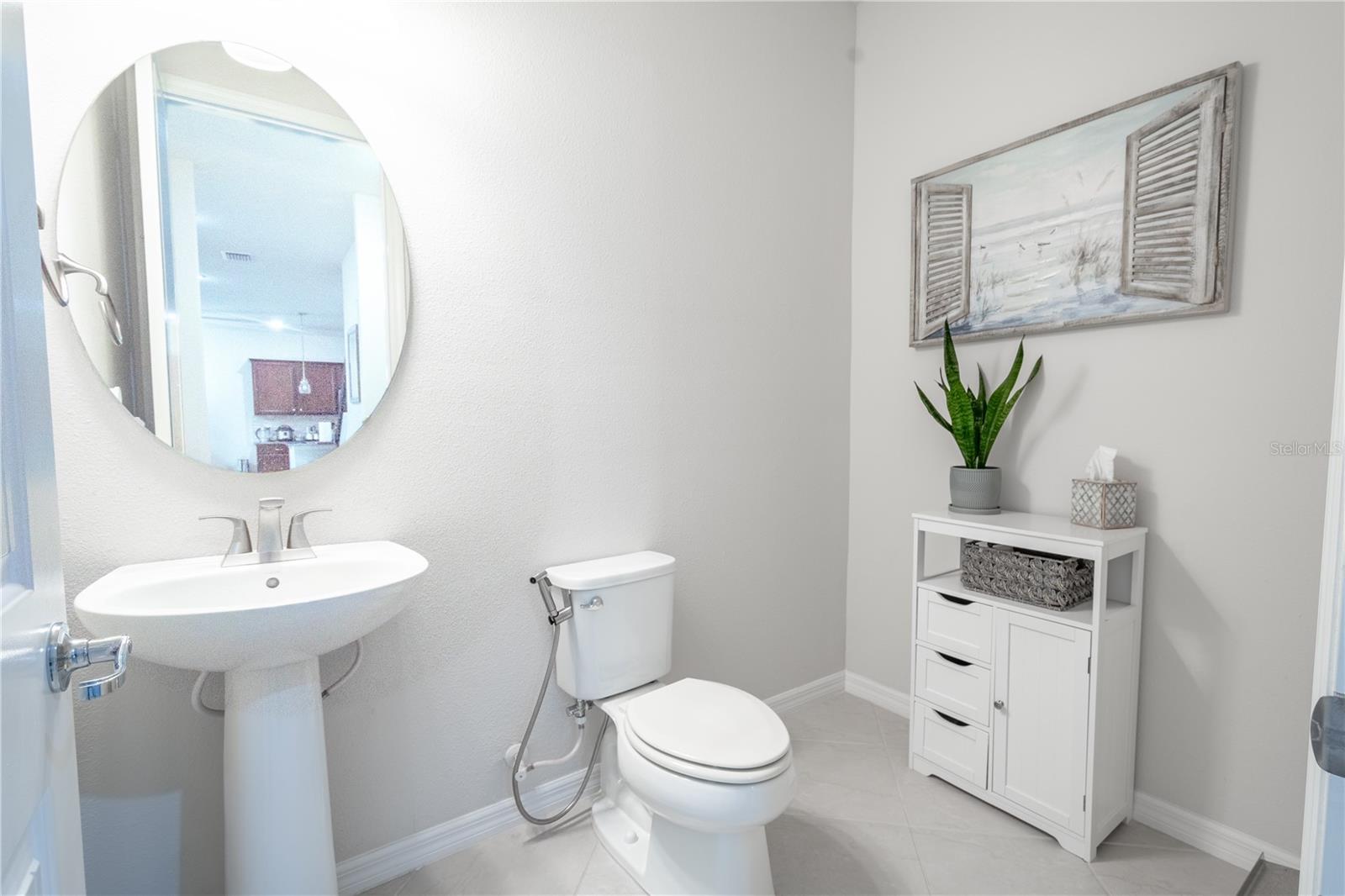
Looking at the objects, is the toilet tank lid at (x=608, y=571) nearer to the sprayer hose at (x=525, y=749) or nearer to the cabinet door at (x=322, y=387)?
the sprayer hose at (x=525, y=749)

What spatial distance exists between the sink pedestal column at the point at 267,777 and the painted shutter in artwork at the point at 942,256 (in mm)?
2089

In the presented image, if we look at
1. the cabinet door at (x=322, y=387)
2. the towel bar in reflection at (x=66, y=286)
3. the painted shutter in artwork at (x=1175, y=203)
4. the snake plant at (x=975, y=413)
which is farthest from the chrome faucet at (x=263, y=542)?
the painted shutter in artwork at (x=1175, y=203)

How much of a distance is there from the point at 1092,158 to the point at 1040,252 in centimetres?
27

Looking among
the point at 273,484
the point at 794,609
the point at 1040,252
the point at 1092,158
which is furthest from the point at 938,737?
the point at 273,484

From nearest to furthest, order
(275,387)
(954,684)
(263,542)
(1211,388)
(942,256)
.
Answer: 1. (263,542)
2. (275,387)
3. (1211,388)
4. (954,684)
5. (942,256)

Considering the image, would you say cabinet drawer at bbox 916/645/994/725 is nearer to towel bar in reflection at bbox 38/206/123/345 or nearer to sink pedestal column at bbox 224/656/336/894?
sink pedestal column at bbox 224/656/336/894

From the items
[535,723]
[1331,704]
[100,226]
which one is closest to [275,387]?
[100,226]

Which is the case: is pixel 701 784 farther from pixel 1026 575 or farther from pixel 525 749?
pixel 1026 575

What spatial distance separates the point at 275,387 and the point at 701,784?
4.08ft

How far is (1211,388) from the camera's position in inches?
63.7

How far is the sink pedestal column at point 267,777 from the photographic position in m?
1.18

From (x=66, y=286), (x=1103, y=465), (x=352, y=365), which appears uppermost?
(x=66, y=286)

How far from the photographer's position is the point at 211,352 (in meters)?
1.35

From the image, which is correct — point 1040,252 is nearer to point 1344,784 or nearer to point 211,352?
point 1344,784
